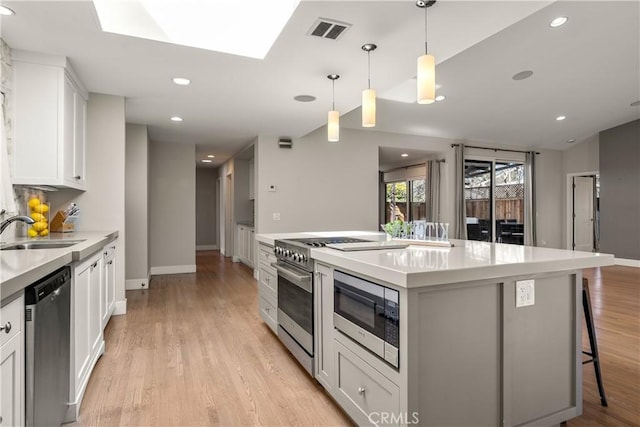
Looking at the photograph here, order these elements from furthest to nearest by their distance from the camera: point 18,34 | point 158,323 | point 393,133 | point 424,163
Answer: point 424,163, point 393,133, point 158,323, point 18,34

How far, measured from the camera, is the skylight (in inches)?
101

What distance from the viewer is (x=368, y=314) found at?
171cm

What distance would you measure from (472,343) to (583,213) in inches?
375

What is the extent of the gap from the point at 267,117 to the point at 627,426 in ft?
14.6

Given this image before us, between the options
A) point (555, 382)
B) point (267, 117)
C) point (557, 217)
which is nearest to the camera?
point (555, 382)

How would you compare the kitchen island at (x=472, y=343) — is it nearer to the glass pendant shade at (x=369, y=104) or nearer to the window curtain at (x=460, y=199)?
the glass pendant shade at (x=369, y=104)

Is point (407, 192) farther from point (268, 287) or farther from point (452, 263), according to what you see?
point (452, 263)

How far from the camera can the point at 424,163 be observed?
8.09m

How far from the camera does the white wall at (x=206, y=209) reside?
10.7 meters

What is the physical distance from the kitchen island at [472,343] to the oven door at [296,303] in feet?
1.32

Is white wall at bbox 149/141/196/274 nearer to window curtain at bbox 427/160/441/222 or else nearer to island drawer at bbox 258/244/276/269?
island drawer at bbox 258/244/276/269

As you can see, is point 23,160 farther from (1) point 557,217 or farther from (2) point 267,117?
(1) point 557,217

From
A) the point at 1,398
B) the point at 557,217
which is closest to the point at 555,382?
the point at 1,398

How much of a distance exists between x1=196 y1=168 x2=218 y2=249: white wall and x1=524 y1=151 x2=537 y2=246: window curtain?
27.0 feet
